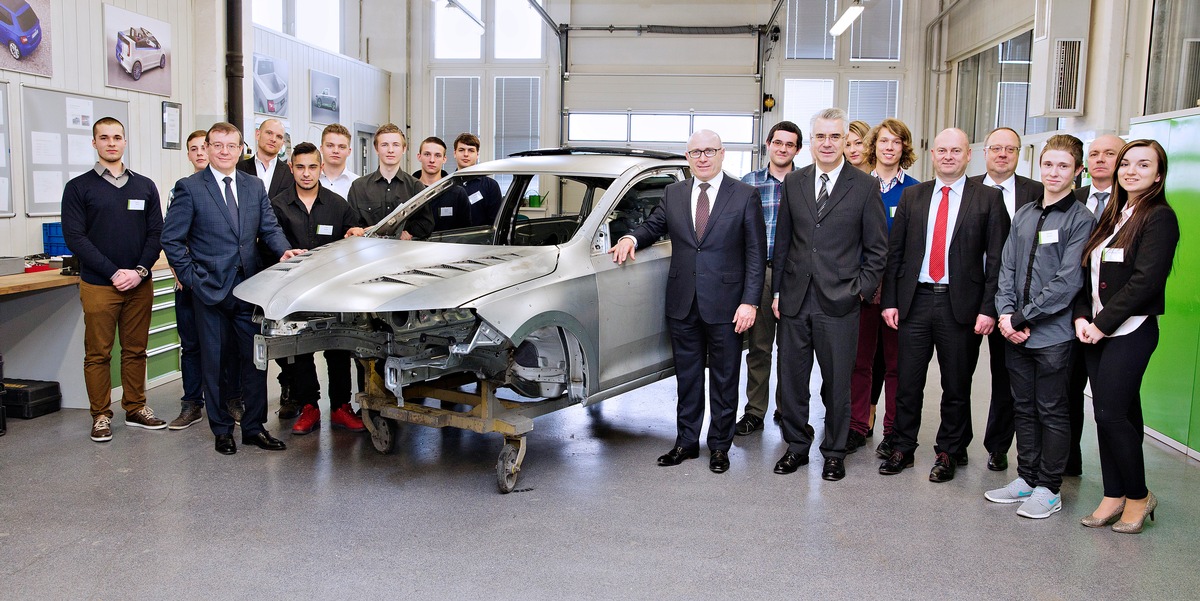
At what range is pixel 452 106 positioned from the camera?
14.7 meters

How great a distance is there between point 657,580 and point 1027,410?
1798 mm

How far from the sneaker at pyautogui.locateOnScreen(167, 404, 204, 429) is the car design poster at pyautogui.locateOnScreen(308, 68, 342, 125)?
6989mm

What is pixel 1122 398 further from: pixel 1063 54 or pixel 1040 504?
pixel 1063 54

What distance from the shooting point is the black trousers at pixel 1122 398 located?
336cm

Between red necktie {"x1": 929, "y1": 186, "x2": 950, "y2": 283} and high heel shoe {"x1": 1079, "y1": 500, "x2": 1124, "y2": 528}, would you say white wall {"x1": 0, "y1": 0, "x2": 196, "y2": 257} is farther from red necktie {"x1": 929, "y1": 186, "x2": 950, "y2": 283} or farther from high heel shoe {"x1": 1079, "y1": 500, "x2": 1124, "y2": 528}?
high heel shoe {"x1": 1079, "y1": 500, "x2": 1124, "y2": 528}

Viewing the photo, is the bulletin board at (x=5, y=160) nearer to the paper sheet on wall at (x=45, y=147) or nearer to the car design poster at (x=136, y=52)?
the paper sheet on wall at (x=45, y=147)

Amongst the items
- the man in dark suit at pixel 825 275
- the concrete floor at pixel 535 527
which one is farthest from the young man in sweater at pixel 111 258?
the man in dark suit at pixel 825 275

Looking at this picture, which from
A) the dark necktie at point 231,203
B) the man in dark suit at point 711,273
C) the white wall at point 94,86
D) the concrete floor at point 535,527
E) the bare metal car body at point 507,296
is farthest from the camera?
the white wall at point 94,86

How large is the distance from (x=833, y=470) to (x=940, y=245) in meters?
1.11

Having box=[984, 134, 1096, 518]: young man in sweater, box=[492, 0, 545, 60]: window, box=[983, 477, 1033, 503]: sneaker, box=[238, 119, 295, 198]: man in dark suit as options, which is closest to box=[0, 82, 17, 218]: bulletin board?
box=[238, 119, 295, 198]: man in dark suit

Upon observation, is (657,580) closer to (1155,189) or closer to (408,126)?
(1155,189)

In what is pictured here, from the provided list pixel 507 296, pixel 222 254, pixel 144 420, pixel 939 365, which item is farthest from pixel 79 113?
pixel 939 365

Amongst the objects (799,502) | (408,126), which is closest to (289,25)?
(408,126)

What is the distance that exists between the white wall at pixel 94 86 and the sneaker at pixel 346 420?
2473 mm
